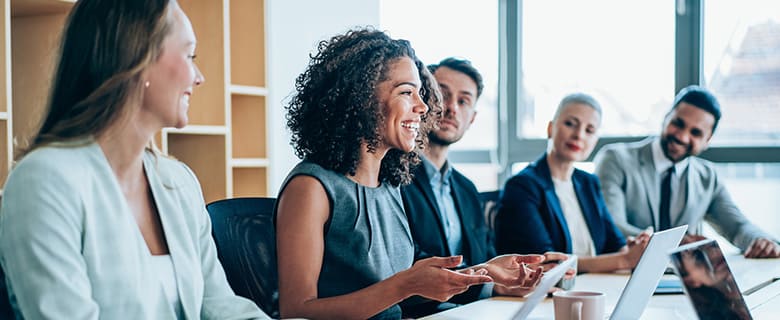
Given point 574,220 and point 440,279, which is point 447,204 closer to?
point 574,220

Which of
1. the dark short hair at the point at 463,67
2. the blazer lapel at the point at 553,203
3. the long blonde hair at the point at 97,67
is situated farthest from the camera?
the dark short hair at the point at 463,67

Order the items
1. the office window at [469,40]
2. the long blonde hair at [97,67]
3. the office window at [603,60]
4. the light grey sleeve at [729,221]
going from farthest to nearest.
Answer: the office window at [469,40] < the office window at [603,60] < the light grey sleeve at [729,221] < the long blonde hair at [97,67]

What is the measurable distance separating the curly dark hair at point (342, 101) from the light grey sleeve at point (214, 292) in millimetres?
414

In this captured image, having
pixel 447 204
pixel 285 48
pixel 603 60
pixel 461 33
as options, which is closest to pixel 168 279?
pixel 447 204

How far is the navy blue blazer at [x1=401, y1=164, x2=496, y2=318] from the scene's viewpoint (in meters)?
2.14

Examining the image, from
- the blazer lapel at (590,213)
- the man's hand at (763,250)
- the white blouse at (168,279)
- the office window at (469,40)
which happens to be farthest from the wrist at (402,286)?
the office window at (469,40)

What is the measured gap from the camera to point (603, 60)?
501cm

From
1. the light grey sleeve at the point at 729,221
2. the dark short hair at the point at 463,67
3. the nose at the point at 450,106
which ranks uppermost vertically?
the dark short hair at the point at 463,67

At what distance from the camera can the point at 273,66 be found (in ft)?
12.0

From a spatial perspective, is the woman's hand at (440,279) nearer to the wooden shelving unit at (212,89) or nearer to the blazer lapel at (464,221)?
the blazer lapel at (464,221)

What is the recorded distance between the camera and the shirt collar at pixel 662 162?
11.7 ft

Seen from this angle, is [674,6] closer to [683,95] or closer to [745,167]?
[745,167]

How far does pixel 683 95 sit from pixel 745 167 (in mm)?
1233

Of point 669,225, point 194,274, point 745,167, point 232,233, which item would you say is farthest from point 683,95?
point 194,274
